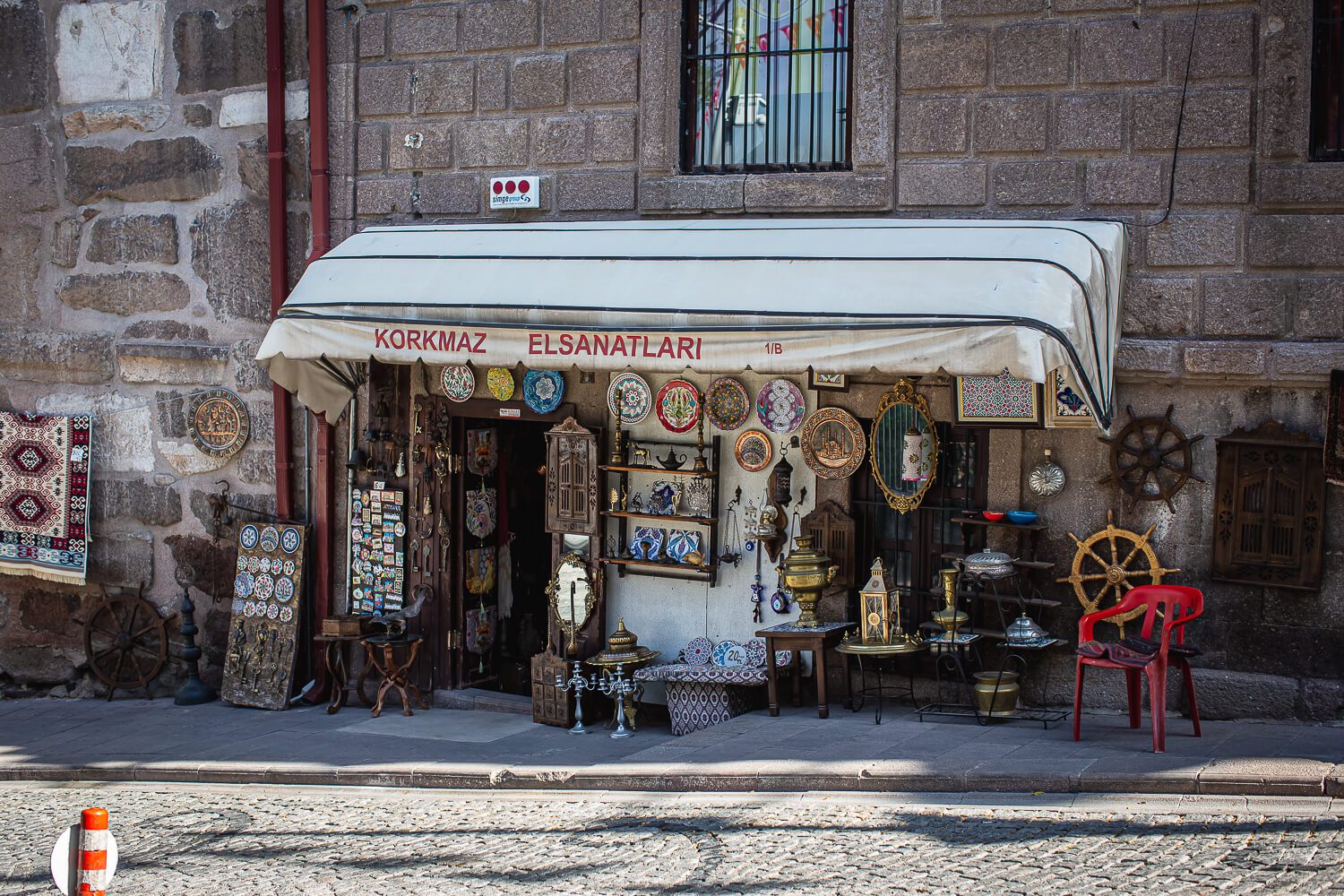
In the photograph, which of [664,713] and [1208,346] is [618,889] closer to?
[664,713]

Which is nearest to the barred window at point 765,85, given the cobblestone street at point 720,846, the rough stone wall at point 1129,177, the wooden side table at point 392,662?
the rough stone wall at point 1129,177

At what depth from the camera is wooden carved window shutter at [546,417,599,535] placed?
30.9 ft

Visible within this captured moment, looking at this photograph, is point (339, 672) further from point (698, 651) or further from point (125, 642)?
point (698, 651)

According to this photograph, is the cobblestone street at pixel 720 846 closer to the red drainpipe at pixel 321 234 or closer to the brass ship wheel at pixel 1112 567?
the brass ship wheel at pixel 1112 567

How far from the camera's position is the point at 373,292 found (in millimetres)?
8758

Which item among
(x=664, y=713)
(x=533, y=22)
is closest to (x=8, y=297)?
(x=533, y=22)

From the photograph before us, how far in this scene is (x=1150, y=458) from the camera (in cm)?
805

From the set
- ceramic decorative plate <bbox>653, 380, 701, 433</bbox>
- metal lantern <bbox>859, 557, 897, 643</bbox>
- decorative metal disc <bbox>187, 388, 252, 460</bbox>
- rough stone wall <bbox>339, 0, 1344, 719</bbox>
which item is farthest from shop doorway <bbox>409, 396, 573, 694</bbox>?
metal lantern <bbox>859, 557, 897, 643</bbox>

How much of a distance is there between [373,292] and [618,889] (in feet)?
13.3

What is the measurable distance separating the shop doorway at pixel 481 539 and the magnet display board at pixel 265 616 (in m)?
0.79

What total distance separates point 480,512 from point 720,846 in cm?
414

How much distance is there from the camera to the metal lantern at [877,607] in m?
8.34

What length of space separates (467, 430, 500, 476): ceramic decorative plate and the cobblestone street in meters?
2.89

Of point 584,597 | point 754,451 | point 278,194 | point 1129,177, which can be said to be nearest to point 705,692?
point 584,597
